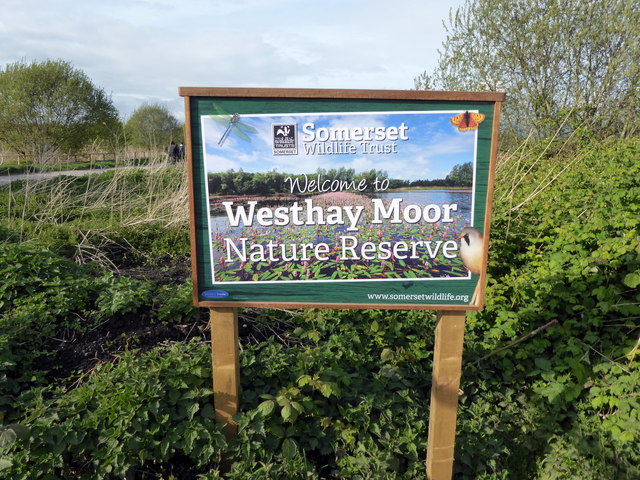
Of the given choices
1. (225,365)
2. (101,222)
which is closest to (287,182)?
(225,365)

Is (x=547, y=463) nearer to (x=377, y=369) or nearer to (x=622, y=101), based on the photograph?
(x=377, y=369)

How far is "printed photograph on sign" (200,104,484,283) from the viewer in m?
2.26

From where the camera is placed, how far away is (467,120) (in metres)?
2.23

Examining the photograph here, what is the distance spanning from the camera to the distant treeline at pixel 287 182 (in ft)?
7.51

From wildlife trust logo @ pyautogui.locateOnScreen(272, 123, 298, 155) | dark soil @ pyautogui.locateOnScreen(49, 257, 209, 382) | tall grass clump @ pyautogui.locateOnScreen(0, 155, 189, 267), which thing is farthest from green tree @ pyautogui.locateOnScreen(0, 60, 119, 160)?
wildlife trust logo @ pyautogui.locateOnScreen(272, 123, 298, 155)

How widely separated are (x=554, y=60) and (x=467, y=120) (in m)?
11.4

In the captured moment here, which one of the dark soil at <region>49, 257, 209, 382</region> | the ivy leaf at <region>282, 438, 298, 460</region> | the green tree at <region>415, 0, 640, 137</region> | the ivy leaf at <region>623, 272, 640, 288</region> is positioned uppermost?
the green tree at <region>415, 0, 640, 137</region>

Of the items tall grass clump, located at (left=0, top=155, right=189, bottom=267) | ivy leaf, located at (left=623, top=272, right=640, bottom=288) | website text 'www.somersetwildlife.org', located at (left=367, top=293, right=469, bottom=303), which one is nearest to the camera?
website text 'www.somersetwildlife.org', located at (left=367, top=293, right=469, bottom=303)

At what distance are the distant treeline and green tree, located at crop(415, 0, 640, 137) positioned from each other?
9097mm

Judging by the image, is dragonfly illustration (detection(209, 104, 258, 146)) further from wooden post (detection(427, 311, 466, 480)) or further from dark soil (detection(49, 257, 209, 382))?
dark soil (detection(49, 257, 209, 382))

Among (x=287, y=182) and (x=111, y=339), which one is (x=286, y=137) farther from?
(x=111, y=339)

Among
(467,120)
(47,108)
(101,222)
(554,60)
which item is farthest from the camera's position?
(47,108)

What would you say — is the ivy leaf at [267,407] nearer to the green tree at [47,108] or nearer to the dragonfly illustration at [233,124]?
the dragonfly illustration at [233,124]

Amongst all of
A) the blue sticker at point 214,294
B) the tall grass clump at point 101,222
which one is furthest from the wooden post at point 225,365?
the tall grass clump at point 101,222
